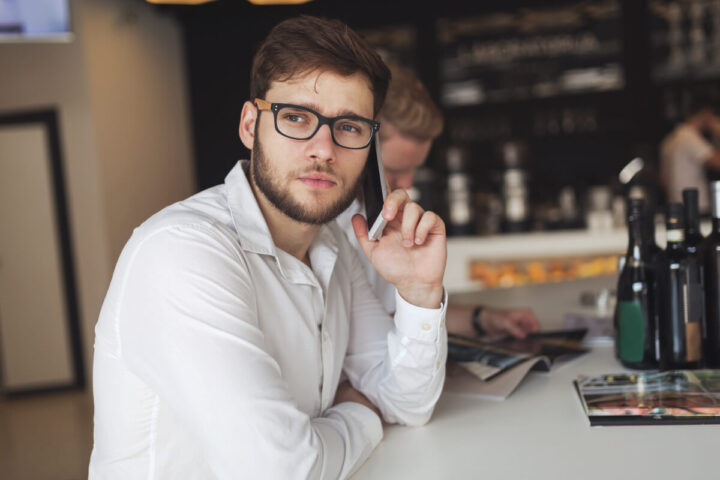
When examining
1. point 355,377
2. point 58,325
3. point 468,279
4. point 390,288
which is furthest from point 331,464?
point 58,325

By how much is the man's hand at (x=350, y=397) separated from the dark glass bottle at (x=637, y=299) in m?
0.54

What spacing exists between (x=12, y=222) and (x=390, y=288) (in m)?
4.23

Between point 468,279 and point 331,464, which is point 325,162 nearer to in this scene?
point 331,464

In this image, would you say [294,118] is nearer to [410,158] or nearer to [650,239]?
[650,239]

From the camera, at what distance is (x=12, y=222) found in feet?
16.8

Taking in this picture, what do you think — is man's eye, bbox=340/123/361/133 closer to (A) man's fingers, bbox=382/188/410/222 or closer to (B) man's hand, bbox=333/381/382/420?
(A) man's fingers, bbox=382/188/410/222

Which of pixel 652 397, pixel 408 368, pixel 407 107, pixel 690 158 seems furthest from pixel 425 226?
pixel 690 158

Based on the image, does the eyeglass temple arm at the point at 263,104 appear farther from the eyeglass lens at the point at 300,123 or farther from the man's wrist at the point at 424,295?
the man's wrist at the point at 424,295

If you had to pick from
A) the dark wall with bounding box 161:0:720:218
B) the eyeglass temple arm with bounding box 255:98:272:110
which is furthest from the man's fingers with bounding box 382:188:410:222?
the dark wall with bounding box 161:0:720:218

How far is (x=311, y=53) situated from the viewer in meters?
1.15

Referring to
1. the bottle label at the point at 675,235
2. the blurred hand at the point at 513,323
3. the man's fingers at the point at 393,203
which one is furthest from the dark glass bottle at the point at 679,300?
the man's fingers at the point at 393,203

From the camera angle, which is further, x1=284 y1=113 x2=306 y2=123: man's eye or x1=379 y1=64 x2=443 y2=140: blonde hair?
x1=379 y1=64 x2=443 y2=140: blonde hair

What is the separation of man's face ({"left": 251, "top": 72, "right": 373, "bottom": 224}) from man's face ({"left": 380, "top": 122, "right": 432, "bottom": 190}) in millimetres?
785

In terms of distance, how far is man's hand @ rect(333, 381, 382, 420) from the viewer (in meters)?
1.25
